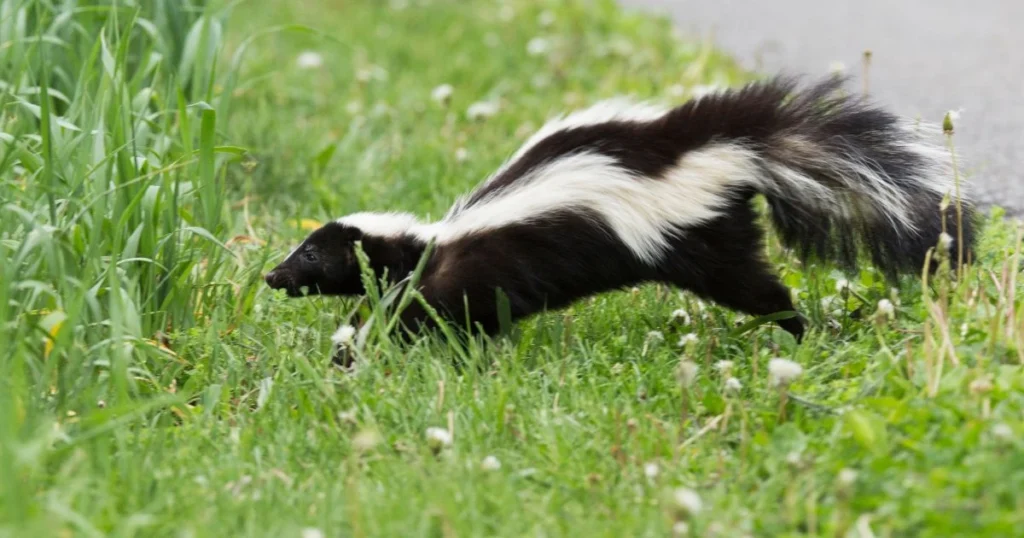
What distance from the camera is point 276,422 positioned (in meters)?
3.50

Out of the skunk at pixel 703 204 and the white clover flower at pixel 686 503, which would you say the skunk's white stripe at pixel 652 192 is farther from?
the white clover flower at pixel 686 503

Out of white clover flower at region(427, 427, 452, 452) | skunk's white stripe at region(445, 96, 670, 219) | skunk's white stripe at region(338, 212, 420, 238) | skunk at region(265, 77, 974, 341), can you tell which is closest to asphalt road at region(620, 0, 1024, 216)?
skunk at region(265, 77, 974, 341)

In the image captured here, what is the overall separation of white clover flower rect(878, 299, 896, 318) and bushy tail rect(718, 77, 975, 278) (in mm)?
233

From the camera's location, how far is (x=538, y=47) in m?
8.26

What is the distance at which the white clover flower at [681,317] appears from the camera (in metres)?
4.21

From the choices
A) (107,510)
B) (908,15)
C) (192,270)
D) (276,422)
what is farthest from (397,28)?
(107,510)

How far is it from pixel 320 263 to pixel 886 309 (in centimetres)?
182

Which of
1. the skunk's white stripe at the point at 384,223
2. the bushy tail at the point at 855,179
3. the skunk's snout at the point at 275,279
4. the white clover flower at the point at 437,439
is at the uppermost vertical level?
the bushy tail at the point at 855,179

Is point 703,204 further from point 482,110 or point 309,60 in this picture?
point 309,60

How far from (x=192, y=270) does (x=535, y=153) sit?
1123 mm

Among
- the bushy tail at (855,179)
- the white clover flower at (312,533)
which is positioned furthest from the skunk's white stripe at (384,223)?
the white clover flower at (312,533)

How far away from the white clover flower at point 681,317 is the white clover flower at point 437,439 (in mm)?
1194

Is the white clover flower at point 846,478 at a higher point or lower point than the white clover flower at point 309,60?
higher

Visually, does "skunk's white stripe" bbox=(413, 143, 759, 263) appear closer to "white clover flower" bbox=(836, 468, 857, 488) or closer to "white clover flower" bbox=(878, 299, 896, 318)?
"white clover flower" bbox=(878, 299, 896, 318)
